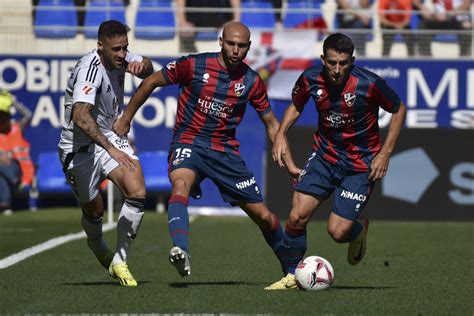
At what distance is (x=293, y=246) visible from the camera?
955 cm

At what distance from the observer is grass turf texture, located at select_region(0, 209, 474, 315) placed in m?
8.02

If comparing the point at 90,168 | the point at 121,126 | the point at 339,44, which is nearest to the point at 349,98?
the point at 339,44

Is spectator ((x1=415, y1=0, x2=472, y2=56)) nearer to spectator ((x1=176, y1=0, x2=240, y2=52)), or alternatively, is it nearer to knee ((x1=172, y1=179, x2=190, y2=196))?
spectator ((x1=176, y1=0, x2=240, y2=52))

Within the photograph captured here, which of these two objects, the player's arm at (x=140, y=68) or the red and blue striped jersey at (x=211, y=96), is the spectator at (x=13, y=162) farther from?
the red and blue striped jersey at (x=211, y=96)

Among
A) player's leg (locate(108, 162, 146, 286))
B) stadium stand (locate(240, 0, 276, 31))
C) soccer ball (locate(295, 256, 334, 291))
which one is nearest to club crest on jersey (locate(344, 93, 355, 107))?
soccer ball (locate(295, 256, 334, 291))

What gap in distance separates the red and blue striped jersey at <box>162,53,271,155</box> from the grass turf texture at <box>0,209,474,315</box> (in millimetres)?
1241

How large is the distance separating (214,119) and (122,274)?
1.51 meters

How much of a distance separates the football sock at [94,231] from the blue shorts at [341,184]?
1.79 metres

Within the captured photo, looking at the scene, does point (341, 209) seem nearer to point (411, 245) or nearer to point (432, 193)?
point (411, 245)

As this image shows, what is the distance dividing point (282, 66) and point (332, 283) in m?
11.2

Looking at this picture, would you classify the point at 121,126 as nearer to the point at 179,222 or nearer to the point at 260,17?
the point at 179,222

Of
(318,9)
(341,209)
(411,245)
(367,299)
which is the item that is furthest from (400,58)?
(367,299)

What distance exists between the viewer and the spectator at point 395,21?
20781mm

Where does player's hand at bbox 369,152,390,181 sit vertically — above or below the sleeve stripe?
below
